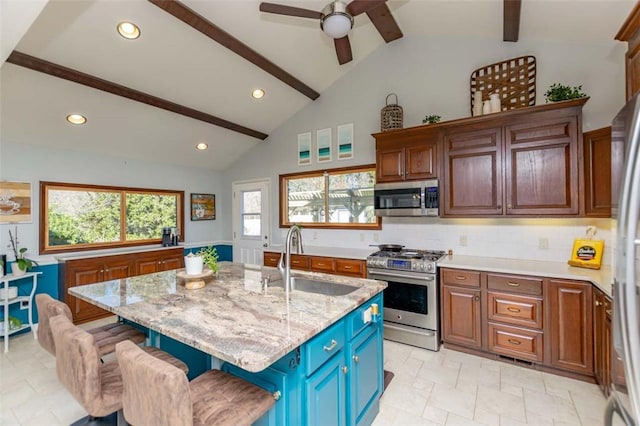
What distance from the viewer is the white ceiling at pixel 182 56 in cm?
253

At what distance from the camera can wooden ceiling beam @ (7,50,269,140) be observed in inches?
104

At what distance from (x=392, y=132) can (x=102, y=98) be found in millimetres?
3457

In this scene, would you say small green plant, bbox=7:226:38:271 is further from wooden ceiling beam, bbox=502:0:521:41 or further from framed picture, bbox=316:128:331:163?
wooden ceiling beam, bbox=502:0:521:41

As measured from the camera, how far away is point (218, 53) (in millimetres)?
3273

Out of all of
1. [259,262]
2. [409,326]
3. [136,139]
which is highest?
[136,139]

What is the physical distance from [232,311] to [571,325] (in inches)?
109

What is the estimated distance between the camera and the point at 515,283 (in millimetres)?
2641

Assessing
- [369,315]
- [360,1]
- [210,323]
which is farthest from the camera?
[360,1]

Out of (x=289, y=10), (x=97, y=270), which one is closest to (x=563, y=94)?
(x=289, y=10)

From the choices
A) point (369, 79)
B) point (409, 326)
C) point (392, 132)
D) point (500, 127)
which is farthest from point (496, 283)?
point (369, 79)

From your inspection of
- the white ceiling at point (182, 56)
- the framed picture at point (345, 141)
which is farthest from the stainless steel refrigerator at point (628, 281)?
the framed picture at point (345, 141)

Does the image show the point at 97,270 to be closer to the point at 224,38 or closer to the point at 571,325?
the point at 224,38

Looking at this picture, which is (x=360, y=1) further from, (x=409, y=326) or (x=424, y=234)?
(x=409, y=326)

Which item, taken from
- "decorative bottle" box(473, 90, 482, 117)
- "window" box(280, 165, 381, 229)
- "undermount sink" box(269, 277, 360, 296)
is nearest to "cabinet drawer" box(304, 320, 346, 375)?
"undermount sink" box(269, 277, 360, 296)
